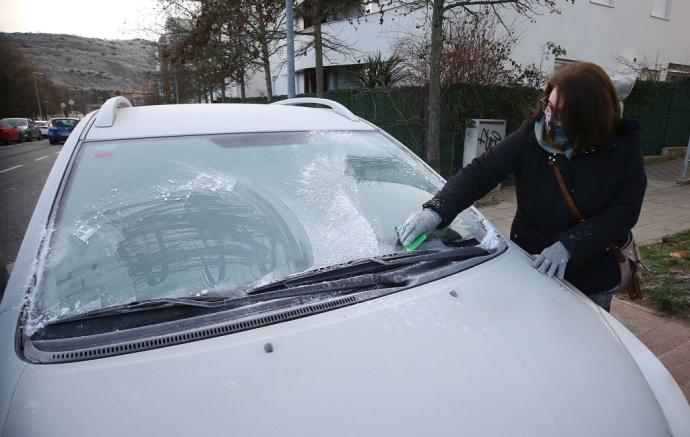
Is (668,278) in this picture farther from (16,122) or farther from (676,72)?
(16,122)

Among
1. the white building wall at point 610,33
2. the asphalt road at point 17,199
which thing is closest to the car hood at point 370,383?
the asphalt road at point 17,199

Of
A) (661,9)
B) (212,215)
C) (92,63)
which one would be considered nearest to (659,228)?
(212,215)

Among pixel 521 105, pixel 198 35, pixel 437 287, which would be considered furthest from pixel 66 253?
pixel 198 35

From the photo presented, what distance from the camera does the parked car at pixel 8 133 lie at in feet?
75.8

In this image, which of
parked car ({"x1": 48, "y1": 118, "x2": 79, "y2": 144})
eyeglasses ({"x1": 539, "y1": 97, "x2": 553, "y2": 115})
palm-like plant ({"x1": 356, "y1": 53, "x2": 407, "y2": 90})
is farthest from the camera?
parked car ({"x1": 48, "y1": 118, "x2": 79, "y2": 144})

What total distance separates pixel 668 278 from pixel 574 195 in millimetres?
2529

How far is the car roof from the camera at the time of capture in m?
1.92

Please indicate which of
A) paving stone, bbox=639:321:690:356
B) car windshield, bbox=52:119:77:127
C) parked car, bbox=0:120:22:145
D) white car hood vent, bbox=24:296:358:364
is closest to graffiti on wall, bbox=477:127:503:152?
paving stone, bbox=639:321:690:356

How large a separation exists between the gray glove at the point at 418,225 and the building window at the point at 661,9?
17.2 meters

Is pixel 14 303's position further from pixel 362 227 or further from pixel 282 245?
pixel 362 227

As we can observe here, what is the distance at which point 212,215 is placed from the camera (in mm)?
1685

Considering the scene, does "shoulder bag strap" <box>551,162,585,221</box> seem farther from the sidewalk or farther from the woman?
the sidewalk

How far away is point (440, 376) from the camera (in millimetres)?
1140

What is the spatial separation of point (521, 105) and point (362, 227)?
7347mm
